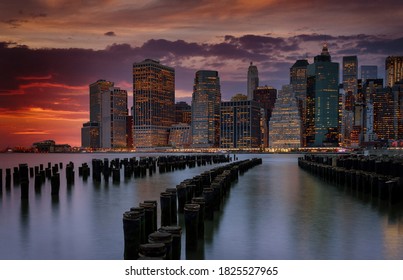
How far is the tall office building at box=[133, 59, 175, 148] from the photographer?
188 meters

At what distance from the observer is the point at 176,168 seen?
123 ft

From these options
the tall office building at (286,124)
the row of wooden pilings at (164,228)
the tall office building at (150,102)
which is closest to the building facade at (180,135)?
the tall office building at (150,102)

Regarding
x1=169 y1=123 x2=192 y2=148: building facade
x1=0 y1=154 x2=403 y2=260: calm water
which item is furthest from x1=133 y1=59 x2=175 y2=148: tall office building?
x1=0 y1=154 x2=403 y2=260: calm water

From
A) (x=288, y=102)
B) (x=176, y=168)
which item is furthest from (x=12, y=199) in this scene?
(x=288, y=102)

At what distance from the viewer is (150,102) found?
18950cm

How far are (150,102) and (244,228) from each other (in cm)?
18246

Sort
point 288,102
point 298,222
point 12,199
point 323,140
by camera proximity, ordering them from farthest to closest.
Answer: point 288,102 → point 323,140 → point 12,199 → point 298,222

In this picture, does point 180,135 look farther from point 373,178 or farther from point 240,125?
point 373,178

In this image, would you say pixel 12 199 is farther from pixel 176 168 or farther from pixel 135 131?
pixel 135 131

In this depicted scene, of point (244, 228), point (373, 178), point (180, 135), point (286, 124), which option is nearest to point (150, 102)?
point (180, 135)

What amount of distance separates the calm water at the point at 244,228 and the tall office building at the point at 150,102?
171 m

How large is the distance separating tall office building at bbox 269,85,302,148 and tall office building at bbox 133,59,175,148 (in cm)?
5393

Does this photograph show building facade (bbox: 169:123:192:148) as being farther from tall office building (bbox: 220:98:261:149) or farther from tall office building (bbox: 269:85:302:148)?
tall office building (bbox: 269:85:302:148)
